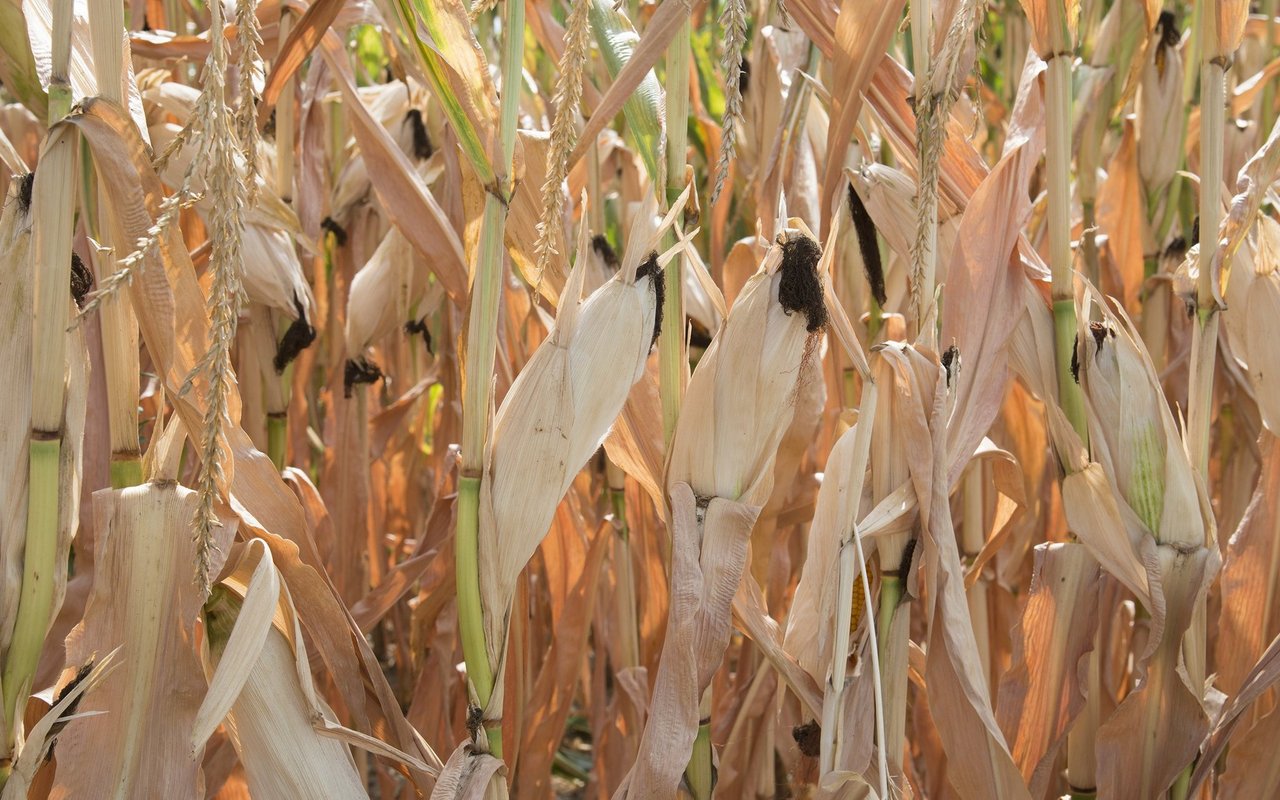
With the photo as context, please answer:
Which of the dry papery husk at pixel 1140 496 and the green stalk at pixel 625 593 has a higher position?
the dry papery husk at pixel 1140 496

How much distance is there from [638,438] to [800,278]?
0.57ft

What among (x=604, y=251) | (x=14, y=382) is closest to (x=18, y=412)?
(x=14, y=382)

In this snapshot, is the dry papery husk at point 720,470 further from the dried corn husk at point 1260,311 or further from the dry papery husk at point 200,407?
the dried corn husk at point 1260,311

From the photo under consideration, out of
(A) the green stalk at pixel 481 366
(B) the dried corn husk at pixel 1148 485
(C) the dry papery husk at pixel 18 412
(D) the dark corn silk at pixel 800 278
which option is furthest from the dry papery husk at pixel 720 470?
(C) the dry papery husk at pixel 18 412

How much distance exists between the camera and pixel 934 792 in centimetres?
116

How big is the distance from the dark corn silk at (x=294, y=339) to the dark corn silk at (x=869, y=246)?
0.50 m

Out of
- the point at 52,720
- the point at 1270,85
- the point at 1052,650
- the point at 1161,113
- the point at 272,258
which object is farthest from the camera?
the point at 1270,85

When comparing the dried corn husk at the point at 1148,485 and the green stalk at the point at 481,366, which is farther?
the dried corn husk at the point at 1148,485

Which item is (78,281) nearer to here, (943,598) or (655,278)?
(655,278)

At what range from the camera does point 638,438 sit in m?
0.77

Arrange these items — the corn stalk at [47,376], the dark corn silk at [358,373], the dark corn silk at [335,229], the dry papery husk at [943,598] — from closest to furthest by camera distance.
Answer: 1. the corn stalk at [47,376]
2. the dry papery husk at [943,598]
3. the dark corn silk at [358,373]
4. the dark corn silk at [335,229]

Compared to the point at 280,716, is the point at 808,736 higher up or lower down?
lower down

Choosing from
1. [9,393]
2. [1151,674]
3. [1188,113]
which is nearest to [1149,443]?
[1151,674]

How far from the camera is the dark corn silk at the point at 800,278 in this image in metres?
0.66
